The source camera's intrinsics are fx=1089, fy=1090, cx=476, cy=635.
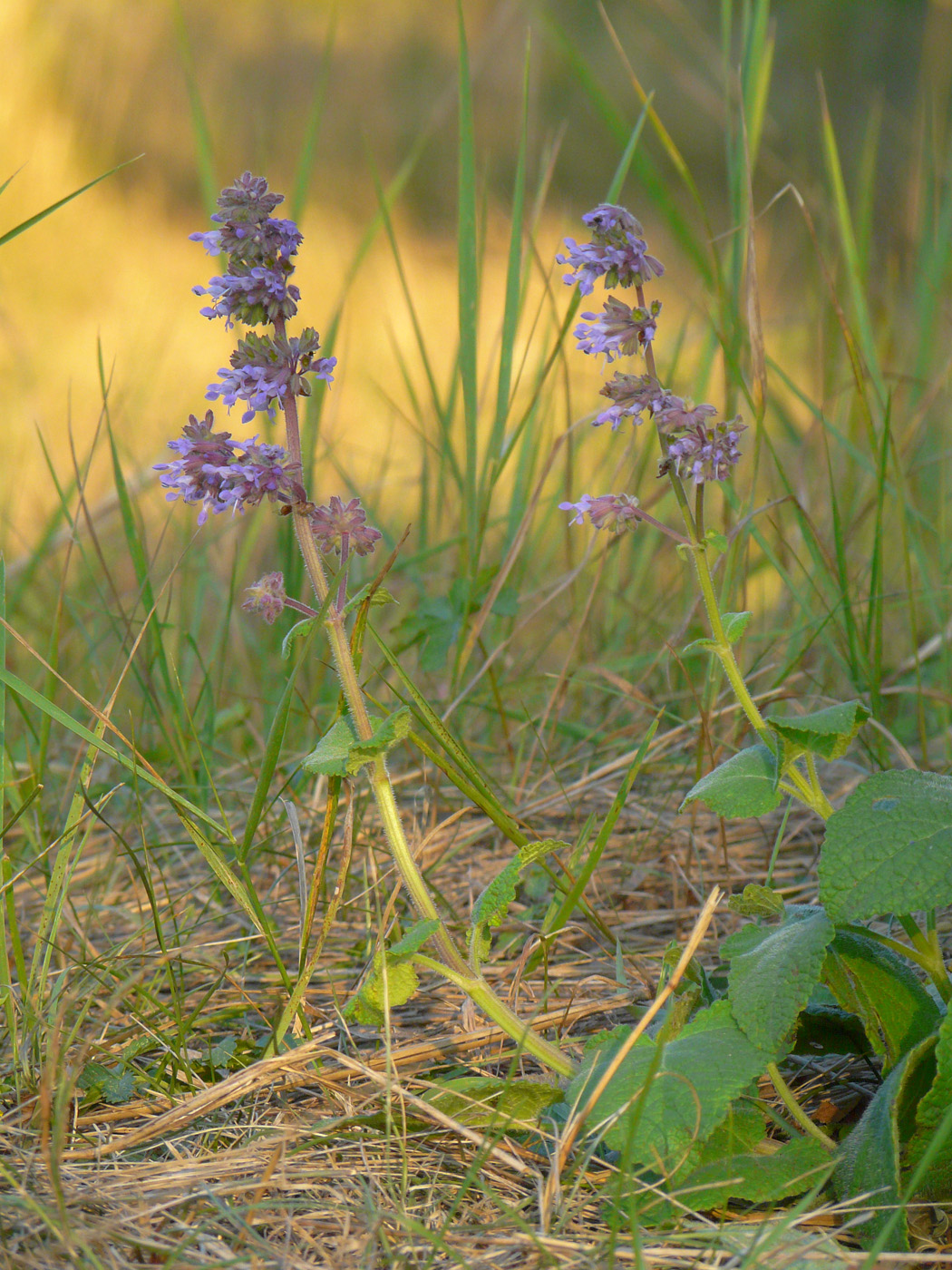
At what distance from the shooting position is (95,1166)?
108 centimetres

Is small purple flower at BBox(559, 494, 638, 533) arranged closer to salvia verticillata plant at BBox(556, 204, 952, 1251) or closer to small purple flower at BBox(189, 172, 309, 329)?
Answer: salvia verticillata plant at BBox(556, 204, 952, 1251)

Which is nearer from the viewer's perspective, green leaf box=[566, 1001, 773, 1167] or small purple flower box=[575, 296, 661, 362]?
green leaf box=[566, 1001, 773, 1167]

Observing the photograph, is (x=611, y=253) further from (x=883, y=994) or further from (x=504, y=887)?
(x=883, y=994)

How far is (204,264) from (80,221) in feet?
3.02

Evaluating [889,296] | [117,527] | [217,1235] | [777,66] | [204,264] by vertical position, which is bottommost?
[217,1235]

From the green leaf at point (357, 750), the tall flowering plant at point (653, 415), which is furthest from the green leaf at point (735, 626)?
the green leaf at point (357, 750)

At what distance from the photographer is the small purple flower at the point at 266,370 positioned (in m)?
1.06

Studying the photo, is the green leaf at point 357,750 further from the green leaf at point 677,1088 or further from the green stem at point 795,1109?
the green stem at point 795,1109

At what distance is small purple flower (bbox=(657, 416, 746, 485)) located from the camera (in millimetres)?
1053

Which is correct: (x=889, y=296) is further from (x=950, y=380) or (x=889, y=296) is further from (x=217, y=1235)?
(x=217, y=1235)

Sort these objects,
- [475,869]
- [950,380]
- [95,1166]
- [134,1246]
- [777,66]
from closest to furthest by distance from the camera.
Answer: [134,1246] → [95,1166] → [475,869] → [950,380] → [777,66]

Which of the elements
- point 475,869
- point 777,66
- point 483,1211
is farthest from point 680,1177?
point 777,66

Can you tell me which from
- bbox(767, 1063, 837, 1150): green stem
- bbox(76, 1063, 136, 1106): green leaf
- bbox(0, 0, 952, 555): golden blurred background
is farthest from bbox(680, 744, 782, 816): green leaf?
bbox(0, 0, 952, 555): golden blurred background

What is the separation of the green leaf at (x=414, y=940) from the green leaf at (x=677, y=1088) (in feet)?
0.66
